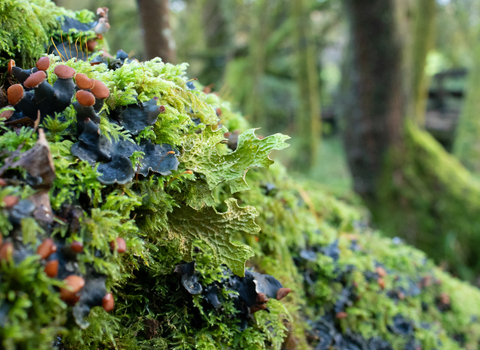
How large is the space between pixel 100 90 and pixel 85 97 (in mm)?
61

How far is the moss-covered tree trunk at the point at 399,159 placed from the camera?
14.7 ft

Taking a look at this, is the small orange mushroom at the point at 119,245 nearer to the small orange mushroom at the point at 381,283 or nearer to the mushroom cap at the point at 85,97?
the mushroom cap at the point at 85,97

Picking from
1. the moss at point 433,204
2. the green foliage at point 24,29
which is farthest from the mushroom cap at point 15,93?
the moss at point 433,204

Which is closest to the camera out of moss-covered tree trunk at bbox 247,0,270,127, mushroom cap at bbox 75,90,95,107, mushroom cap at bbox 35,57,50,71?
mushroom cap at bbox 75,90,95,107

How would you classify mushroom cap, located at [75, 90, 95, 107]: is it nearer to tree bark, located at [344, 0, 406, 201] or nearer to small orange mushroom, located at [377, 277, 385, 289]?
small orange mushroom, located at [377, 277, 385, 289]

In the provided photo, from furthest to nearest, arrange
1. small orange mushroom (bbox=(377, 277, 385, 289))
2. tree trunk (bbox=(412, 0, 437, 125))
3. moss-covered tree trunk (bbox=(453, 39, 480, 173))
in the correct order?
tree trunk (bbox=(412, 0, 437, 125))
moss-covered tree trunk (bbox=(453, 39, 480, 173))
small orange mushroom (bbox=(377, 277, 385, 289))

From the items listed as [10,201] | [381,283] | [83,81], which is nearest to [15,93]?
[83,81]

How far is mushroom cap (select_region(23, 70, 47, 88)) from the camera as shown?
0.97 metres

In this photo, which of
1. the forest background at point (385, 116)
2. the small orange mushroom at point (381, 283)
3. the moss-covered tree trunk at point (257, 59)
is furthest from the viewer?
the moss-covered tree trunk at point (257, 59)

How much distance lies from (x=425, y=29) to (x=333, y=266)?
7125 millimetres

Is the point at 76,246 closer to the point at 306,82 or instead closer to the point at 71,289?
the point at 71,289

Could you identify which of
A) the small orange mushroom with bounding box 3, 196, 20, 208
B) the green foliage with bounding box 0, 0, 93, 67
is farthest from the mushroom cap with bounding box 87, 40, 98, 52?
the small orange mushroom with bounding box 3, 196, 20, 208

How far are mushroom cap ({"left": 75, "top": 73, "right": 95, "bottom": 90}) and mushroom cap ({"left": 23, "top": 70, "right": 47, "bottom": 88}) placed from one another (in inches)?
4.0

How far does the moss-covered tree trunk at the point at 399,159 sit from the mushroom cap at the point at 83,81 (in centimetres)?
457
